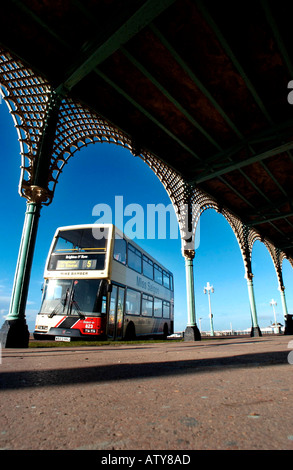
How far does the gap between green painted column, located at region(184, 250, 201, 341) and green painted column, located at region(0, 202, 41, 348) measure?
18.5ft

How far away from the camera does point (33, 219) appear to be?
5.46m

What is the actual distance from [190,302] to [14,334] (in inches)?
234

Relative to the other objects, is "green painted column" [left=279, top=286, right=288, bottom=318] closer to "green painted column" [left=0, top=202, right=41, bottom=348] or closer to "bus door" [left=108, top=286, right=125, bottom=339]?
"bus door" [left=108, top=286, right=125, bottom=339]

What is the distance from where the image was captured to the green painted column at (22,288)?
462 cm

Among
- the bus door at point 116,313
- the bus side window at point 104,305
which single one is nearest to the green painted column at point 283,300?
the bus door at point 116,313

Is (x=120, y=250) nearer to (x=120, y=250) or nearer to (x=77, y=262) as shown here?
(x=120, y=250)

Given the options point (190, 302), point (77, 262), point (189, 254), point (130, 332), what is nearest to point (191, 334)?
point (190, 302)

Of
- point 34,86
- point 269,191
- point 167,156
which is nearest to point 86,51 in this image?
point 34,86

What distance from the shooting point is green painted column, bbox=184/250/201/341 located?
28.6 ft

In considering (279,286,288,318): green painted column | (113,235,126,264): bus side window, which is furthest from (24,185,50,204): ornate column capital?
(279,286,288,318): green painted column

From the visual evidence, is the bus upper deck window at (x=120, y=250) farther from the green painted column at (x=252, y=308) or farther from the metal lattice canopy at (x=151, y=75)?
the green painted column at (x=252, y=308)

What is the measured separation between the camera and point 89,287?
788cm

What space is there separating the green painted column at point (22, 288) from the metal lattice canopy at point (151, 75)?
1.91 feet
